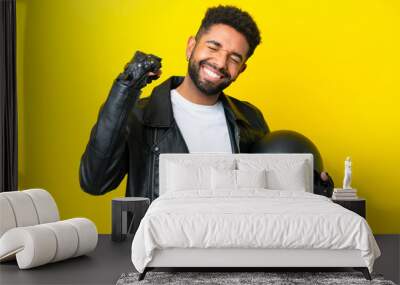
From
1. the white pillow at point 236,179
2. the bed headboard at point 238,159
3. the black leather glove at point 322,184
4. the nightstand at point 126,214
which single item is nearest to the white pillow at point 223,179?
the white pillow at point 236,179

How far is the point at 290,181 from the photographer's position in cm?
581

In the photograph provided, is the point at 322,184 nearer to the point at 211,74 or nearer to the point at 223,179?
the point at 223,179

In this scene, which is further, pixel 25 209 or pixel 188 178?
pixel 188 178

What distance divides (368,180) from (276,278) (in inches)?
117

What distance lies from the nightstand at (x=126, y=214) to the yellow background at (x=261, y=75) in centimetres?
109

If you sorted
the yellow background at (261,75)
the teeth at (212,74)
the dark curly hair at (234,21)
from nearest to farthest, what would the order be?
the teeth at (212,74)
the dark curly hair at (234,21)
the yellow background at (261,75)

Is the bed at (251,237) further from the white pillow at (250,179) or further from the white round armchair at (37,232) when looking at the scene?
the white pillow at (250,179)

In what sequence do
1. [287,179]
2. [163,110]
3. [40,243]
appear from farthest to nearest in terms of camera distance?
[163,110], [287,179], [40,243]

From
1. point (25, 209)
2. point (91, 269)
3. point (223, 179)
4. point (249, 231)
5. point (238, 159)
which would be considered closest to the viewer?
point (249, 231)

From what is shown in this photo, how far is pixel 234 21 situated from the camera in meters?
6.40

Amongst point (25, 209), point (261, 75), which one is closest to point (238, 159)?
point (261, 75)

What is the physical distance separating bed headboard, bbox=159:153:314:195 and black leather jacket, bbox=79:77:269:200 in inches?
5.8

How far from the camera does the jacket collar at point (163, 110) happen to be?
239 inches

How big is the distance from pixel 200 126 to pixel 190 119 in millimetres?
109
